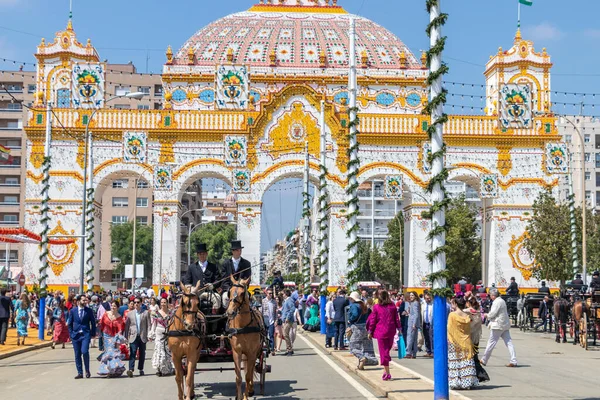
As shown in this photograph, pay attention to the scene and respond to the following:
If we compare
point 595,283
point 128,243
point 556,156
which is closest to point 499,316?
point 595,283

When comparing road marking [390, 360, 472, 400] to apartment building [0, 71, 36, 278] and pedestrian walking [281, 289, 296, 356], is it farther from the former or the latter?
apartment building [0, 71, 36, 278]

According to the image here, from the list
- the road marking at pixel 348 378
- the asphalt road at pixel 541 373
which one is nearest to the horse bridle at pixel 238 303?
the road marking at pixel 348 378

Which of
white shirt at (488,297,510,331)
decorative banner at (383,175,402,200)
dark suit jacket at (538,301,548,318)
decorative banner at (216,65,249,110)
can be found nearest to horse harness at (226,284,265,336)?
white shirt at (488,297,510,331)

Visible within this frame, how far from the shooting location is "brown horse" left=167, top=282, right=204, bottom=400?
13.9m

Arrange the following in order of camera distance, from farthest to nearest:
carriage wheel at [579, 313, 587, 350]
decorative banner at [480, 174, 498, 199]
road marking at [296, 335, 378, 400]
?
decorative banner at [480, 174, 498, 199] < carriage wheel at [579, 313, 587, 350] < road marking at [296, 335, 378, 400]

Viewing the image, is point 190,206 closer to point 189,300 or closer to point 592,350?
point 592,350

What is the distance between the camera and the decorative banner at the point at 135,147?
50.6 meters

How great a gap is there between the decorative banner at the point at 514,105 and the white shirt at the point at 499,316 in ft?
107

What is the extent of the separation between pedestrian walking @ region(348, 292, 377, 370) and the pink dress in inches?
55.5

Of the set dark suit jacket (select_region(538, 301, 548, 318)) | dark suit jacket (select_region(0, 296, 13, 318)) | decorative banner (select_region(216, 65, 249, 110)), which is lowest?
dark suit jacket (select_region(538, 301, 548, 318))

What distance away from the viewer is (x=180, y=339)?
13945 mm

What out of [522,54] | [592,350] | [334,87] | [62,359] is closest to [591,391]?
[592,350]

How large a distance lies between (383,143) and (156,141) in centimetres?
1397

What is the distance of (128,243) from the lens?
3305 inches
